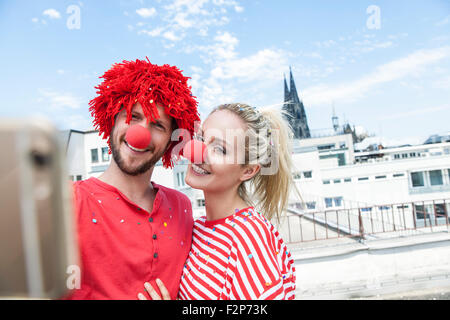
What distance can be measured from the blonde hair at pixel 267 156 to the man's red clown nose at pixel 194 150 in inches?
9.6

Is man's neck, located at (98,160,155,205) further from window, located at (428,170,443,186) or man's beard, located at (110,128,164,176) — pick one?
window, located at (428,170,443,186)

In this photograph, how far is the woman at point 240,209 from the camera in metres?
1.04

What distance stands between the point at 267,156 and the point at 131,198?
2.23 feet

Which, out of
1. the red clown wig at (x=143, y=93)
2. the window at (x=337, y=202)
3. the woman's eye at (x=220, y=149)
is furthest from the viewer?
the window at (x=337, y=202)

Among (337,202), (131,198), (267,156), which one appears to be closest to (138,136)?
(131,198)

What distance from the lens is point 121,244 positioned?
3.39ft

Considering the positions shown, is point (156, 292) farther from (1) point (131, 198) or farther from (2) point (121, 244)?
(1) point (131, 198)

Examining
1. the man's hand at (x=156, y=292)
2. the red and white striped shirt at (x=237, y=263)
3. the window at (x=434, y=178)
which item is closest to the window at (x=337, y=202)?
the window at (x=434, y=178)

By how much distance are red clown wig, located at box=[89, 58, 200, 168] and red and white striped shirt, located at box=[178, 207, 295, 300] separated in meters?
0.47

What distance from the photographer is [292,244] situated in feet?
17.8

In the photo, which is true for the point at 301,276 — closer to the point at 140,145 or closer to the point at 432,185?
the point at 140,145

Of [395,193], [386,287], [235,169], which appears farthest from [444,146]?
[235,169]

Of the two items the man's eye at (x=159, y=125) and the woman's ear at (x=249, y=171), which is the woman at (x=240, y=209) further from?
the man's eye at (x=159, y=125)

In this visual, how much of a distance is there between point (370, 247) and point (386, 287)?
2.32ft
